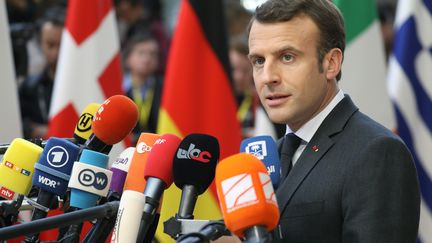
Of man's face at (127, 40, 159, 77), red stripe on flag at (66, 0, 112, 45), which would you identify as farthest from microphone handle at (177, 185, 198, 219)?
man's face at (127, 40, 159, 77)

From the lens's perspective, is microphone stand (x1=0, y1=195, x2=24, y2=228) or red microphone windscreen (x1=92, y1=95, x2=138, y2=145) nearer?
microphone stand (x1=0, y1=195, x2=24, y2=228)

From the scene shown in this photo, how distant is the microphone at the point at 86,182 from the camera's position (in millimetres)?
2172

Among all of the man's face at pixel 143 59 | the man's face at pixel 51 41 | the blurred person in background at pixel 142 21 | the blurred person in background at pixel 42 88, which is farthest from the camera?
the blurred person in background at pixel 142 21

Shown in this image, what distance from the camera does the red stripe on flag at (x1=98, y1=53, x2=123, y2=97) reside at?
4750 millimetres

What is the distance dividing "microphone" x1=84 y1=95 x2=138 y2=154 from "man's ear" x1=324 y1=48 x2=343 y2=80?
0.53 meters

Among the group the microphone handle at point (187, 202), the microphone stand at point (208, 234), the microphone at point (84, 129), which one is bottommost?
the microphone stand at point (208, 234)

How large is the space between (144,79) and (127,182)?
3.75 m

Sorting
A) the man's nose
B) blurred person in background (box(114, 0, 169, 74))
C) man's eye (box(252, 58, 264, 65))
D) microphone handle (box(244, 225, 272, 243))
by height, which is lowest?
microphone handle (box(244, 225, 272, 243))

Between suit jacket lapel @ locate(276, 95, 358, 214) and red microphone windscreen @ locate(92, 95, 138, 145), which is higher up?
red microphone windscreen @ locate(92, 95, 138, 145)

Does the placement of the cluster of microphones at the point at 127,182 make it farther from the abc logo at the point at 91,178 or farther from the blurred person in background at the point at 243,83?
the blurred person in background at the point at 243,83

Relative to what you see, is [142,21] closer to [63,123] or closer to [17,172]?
[63,123]

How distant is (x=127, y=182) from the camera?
92.6 inches

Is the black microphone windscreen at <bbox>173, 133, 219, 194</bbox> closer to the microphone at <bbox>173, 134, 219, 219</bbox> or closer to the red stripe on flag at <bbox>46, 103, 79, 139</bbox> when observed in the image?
the microphone at <bbox>173, 134, 219, 219</bbox>

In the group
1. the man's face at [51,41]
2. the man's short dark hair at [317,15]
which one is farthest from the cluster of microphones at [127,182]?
the man's face at [51,41]
